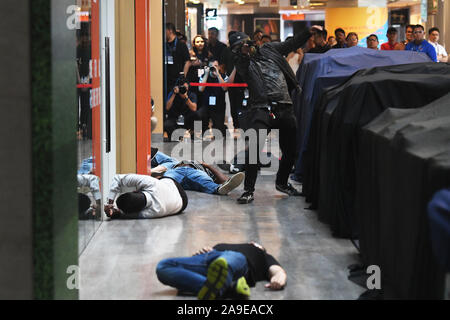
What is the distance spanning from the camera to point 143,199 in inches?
280

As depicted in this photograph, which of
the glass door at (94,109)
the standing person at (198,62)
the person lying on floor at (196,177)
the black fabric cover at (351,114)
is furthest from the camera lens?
the standing person at (198,62)

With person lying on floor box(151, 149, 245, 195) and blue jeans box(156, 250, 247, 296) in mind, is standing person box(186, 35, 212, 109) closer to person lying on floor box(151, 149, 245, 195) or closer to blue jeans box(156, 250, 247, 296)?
person lying on floor box(151, 149, 245, 195)

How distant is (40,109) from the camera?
3.58m

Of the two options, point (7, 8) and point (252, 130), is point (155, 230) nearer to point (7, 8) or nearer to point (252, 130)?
point (252, 130)

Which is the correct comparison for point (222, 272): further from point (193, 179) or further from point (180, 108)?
point (180, 108)

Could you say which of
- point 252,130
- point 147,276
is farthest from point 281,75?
point 147,276

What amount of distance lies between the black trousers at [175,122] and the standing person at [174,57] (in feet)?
2.13

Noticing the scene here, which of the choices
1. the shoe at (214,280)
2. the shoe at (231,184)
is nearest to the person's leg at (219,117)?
the shoe at (231,184)

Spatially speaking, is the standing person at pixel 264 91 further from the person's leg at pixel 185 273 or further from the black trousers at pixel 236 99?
the black trousers at pixel 236 99

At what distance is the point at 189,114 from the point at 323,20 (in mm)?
19593

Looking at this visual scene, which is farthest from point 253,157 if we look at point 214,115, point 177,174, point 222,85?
point 214,115

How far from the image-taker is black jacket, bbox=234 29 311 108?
8.44 m

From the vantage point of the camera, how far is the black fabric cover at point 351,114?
5.74m
